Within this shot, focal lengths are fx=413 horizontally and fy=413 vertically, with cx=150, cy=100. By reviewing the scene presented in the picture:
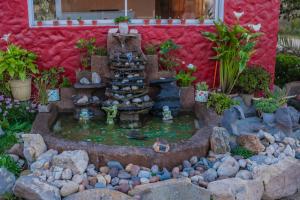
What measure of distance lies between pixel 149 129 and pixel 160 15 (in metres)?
2.17

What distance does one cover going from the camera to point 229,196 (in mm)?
3922

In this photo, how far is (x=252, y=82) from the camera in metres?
6.16

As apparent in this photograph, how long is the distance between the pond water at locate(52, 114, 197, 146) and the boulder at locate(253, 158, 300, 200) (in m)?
1.14

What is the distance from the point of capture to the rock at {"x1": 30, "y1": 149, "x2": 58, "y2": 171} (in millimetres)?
4199

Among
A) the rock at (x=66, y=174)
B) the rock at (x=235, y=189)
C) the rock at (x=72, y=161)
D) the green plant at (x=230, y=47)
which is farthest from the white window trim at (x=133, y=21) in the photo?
the rock at (x=235, y=189)

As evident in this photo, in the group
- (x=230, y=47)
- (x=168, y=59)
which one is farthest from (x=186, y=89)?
(x=230, y=47)

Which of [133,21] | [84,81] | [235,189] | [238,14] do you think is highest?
[238,14]

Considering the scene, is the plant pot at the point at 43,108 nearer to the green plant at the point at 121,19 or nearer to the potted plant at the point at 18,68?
the potted plant at the point at 18,68

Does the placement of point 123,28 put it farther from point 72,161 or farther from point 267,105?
point 72,161

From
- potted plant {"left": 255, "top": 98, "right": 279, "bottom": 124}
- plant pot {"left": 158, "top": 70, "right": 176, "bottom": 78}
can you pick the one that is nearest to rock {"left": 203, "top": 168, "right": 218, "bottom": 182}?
potted plant {"left": 255, "top": 98, "right": 279, "bottom": 124}

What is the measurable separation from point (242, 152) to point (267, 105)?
1.24 m

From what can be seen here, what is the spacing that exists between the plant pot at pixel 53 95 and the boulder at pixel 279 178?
3.10 metres

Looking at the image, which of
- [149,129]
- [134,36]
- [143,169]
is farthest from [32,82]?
[143,169]

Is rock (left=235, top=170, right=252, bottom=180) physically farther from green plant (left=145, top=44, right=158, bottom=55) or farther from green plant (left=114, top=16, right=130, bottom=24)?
green plant (left=114, top=16, right=130, bottom=24)
